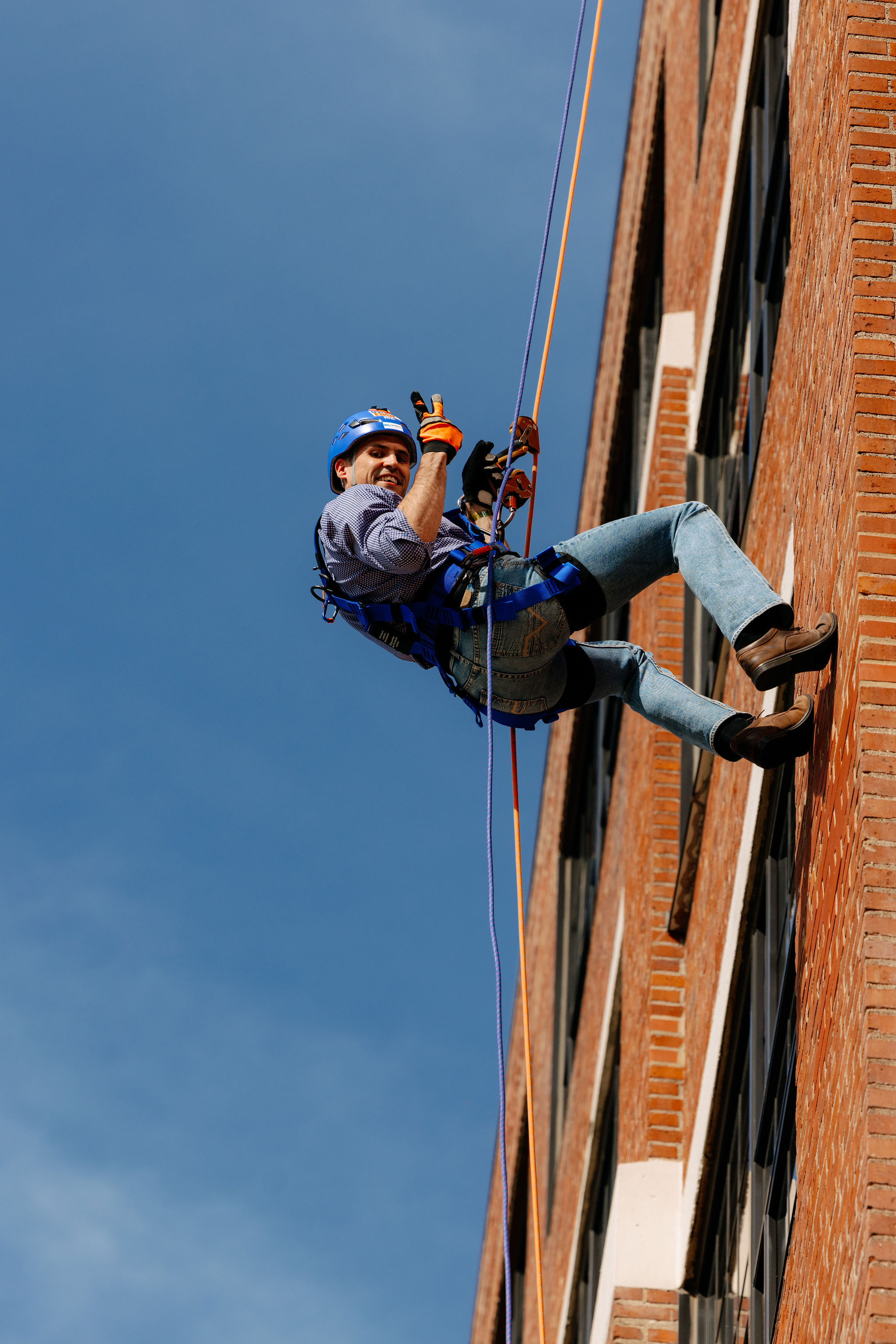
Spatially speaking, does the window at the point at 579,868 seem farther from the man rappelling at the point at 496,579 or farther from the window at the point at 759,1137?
the man rappelling at the point at 496,579

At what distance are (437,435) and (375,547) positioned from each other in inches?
21.4

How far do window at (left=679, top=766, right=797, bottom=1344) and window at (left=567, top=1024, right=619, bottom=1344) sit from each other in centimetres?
316

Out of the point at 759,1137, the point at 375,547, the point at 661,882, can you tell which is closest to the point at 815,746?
the point at 375,547

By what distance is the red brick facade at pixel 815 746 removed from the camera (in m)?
7.01

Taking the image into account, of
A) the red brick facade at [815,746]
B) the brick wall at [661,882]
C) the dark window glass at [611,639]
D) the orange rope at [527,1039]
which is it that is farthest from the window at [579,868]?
the orange rope at [527,1039]

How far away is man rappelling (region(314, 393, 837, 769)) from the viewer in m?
8.78

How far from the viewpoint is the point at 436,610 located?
354 inches

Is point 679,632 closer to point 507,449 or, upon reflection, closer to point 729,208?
point 729,208

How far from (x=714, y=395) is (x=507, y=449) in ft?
19.6

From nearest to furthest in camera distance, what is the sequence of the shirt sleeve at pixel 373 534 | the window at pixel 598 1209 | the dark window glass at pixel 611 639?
the shirt sleeve at pixel 373 534
the window at pixel 598 1209
the dark window glass at pixel 611 639

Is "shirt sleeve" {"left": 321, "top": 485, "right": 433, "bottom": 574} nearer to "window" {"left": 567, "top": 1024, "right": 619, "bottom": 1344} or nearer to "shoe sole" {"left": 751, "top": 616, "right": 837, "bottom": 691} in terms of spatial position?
"shoe sole" {"left": 751, "top": 616, "right": 837, "bottom": 691}

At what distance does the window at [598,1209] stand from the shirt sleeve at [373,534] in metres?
7.42

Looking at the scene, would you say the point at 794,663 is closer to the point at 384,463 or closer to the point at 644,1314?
the point at 384,463

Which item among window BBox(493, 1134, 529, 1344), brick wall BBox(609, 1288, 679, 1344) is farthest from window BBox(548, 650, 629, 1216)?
brick wall BBox(609, 1288, 679, 1344)
